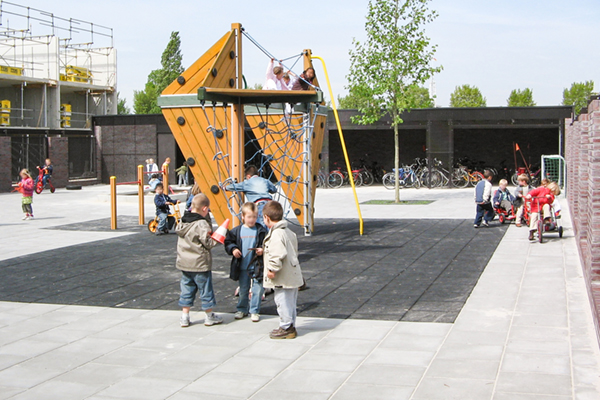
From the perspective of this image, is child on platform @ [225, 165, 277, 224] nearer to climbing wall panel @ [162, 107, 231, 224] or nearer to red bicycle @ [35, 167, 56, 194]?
climbing wall panel @ [162, 107, 231, 224]

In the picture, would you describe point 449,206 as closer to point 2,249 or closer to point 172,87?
point 172,87

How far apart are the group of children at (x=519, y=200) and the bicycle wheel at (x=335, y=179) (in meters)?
14.3

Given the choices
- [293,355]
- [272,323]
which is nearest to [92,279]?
[272,323]

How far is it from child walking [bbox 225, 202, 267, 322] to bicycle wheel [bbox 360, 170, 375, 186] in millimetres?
24590

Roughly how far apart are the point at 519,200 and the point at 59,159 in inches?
892

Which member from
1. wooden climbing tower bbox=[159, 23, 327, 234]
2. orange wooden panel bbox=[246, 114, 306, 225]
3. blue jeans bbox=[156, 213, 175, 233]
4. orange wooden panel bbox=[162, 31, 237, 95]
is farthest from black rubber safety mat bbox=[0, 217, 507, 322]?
orange wooden panel bbox=[162, 31, 237, 95]

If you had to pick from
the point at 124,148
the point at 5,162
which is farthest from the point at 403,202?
the point at 124,148

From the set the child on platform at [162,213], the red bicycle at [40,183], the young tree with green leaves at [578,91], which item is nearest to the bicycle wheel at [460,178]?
the red bicycle at [40,183]

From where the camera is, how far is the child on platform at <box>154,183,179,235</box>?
1384cm

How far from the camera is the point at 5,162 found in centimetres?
2786

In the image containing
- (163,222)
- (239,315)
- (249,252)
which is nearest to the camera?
(249,252)

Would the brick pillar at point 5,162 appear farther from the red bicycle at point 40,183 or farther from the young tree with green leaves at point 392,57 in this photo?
the young tree with green leaves at point 392,57

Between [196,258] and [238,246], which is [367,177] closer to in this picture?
[238,246]

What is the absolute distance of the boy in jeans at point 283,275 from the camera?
6117 millimetres
